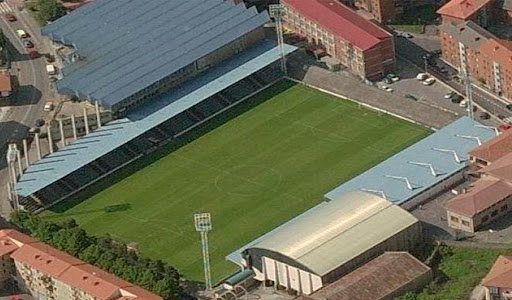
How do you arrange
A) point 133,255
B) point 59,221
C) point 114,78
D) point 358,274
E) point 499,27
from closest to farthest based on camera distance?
point 358,274 → point 133,255 → point 59,221 → point 114,78 → point 499,27

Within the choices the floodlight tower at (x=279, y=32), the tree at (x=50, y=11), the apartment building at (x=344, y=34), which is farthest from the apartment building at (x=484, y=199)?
the tree at (x=50, y=11)

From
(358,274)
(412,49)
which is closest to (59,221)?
(358,274)

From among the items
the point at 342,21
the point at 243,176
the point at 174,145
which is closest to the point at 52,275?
the point at 243,176

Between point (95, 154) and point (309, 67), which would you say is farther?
point (309, 67)

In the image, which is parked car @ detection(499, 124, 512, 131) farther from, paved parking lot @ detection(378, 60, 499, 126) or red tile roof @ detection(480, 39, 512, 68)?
red tile roof @ detection(480, 39, 512, 68)

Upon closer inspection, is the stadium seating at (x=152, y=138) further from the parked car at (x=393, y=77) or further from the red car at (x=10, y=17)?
the red car at (x=10, y=17)

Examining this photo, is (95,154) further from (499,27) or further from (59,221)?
(499,27)

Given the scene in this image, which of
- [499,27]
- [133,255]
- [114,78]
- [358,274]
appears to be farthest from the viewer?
[499,27]

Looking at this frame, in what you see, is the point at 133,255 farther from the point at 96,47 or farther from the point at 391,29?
the point at 391,29
